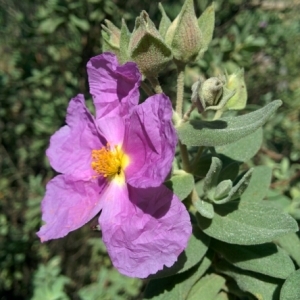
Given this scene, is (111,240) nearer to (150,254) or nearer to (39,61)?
(150,254)

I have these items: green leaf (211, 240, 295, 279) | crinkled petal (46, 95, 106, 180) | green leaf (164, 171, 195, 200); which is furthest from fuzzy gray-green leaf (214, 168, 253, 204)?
crinkled petal (46, 95, 106, 180)

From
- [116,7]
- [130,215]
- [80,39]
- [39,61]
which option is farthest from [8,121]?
[130,215]

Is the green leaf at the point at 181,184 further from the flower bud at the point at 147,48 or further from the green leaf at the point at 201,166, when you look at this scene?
the flower bud at the point at 147,48

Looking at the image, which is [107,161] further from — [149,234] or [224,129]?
[224,129]

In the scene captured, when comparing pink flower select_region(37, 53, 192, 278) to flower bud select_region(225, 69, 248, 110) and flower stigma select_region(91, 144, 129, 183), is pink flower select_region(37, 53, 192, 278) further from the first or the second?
flower bud select_region(225, 69, 248, 110)

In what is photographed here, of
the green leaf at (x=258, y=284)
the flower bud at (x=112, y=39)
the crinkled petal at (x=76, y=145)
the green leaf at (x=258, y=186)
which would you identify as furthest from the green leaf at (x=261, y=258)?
the flower bud at (x=112, y=39)

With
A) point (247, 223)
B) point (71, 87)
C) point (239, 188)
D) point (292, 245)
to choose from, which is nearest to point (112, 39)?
point (239, 188)
